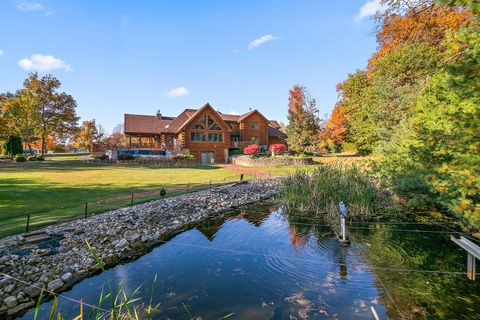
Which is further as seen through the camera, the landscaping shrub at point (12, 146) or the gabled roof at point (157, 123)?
the gabled roof at point (157, 123)

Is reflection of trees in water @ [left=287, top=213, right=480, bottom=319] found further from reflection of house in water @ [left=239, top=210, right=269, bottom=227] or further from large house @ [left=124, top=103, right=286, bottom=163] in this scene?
large house @ [left=124, top=103, right=286, bottom=163]

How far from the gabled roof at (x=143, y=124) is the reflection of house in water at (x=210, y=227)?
99.4 ft

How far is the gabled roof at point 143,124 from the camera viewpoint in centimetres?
3734

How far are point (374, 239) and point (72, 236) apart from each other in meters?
9.05

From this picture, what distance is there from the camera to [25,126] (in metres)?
34.8

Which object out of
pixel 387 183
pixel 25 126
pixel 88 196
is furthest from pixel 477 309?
pixel 25 126

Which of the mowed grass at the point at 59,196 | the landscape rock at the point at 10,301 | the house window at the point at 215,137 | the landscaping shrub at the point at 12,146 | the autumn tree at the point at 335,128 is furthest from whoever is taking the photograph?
the autumn tree at the point at 335,128

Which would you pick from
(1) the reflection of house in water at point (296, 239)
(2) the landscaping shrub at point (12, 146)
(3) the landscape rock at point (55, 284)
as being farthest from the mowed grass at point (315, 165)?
(2) the landscaping shrub at point (12, 146)

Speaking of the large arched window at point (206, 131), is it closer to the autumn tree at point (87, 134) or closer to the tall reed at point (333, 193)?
the tall reed at point (333, 193)

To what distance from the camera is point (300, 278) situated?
19.1 ft

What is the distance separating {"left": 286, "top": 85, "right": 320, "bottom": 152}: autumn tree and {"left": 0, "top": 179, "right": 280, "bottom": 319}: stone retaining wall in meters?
23.0

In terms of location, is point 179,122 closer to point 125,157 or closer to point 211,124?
point 211,124

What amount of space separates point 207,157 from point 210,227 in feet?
91.1

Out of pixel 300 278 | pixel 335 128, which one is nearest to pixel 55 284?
pixel 300 278
